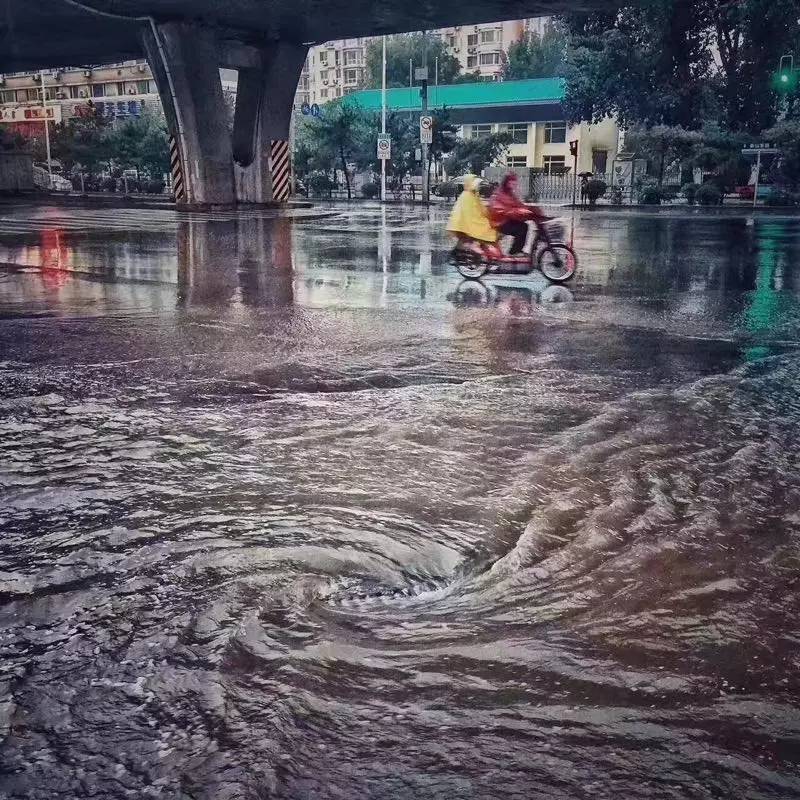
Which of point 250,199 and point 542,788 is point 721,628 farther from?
point 250,199

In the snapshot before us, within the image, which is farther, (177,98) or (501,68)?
(501,68)

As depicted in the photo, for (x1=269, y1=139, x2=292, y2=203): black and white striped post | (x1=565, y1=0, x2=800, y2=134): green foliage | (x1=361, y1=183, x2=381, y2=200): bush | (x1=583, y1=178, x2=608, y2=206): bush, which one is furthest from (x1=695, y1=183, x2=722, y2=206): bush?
(x1=361, y1=183, x2=381, y2=200): bush

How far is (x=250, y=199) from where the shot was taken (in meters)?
36.5

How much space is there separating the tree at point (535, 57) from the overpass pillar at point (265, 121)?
62328 millimetres

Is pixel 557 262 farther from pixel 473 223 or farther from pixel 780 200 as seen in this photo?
pixel 780 200

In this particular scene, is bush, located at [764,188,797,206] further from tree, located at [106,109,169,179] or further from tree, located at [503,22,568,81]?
tree, located at [503,22,568,81]

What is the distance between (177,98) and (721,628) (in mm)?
32273

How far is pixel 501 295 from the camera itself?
1173 cm

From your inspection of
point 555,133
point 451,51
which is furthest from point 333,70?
point 555,133

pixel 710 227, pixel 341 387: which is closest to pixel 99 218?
pixel 710 227

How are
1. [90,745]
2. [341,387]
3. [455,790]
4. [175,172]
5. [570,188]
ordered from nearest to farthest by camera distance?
[455,790] < [90,745] < [341,387] < [175,172] < [570,188]

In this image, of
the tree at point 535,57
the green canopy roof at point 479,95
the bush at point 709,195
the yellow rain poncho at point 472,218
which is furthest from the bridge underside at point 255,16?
the tree at point 535,57

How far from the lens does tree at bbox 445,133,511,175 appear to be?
202 ft

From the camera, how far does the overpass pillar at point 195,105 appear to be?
102 ft
